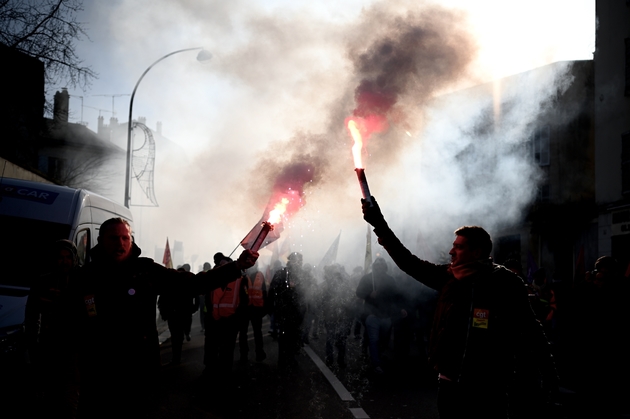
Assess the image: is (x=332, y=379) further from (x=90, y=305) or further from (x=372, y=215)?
(x=90, y=305)

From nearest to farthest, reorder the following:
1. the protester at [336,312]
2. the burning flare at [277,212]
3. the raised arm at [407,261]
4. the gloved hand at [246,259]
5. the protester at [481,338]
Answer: the protester at [481,338] → the gloved hand at [246,259] → the raised arm at [407,261] → the burning flare at [277,212] → the protester at [336,312]

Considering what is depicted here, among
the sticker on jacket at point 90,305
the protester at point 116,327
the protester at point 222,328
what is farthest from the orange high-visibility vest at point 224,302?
the sticker on jacket at point 90,305

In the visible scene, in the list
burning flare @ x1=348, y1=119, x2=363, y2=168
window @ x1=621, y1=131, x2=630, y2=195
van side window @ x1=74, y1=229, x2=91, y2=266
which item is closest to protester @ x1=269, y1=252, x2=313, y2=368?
van side window @ x1=74, y1=229, x2=91, y2=266

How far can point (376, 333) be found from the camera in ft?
35.4

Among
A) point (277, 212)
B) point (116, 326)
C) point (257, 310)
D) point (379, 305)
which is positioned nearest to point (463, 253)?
point (277, 212)

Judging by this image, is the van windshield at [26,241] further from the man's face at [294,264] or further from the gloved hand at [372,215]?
the gloved hand at [372,215]

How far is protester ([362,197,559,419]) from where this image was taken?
152 inches

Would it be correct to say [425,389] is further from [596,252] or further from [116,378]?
[596,252]

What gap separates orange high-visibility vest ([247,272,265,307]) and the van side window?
4.18 metres

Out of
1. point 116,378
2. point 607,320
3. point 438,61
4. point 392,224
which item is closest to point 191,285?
point 116,378

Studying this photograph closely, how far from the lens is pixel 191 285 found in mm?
4352

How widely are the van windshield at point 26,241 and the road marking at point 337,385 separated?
12.9 feet

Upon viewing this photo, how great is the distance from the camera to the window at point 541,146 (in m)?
29.1

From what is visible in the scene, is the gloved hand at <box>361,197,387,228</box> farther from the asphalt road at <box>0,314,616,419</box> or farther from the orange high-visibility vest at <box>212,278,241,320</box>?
the orange high-visibility vest at <box>212,278,241,320</box>
